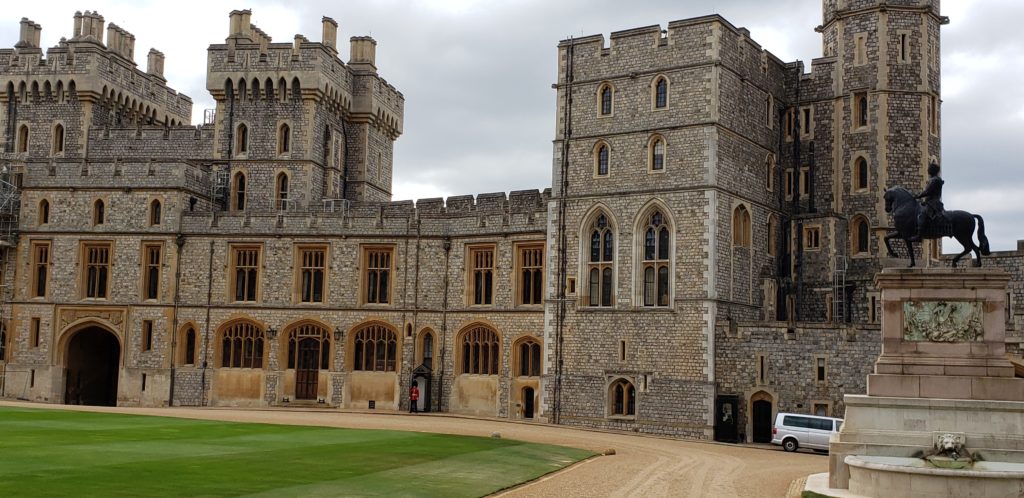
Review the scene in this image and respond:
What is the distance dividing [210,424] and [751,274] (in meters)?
19.0

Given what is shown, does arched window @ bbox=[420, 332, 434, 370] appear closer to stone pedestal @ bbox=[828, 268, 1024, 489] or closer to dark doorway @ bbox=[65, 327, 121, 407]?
dark doorway @ bbox=[65, 327, 121, 407]

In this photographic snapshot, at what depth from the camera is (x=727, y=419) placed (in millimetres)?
35656

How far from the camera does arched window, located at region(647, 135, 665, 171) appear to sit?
125 feet

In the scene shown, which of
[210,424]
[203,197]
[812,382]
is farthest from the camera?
[203,197]

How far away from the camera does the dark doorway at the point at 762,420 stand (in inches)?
1407

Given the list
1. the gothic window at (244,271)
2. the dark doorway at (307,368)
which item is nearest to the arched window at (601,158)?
the dark doorway at (307,368)

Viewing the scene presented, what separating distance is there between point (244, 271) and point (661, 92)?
1901cm

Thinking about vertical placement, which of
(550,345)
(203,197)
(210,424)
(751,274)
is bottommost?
(210,424)

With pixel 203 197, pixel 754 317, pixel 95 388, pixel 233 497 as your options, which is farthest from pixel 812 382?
pixel 95 388

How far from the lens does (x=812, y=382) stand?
3512 centimetres

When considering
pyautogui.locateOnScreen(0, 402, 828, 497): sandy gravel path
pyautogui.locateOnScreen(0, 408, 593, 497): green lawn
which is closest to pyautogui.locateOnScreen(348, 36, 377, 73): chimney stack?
pyautogui.locateOnScreen(0, 402, 828, 497): sandy gravel path

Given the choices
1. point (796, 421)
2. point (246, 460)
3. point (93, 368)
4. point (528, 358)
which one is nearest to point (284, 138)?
point (93, 368)

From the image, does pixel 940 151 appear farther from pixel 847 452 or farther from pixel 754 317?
pixel 847 452

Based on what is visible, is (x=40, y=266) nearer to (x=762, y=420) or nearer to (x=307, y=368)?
(x=307, y=368)
